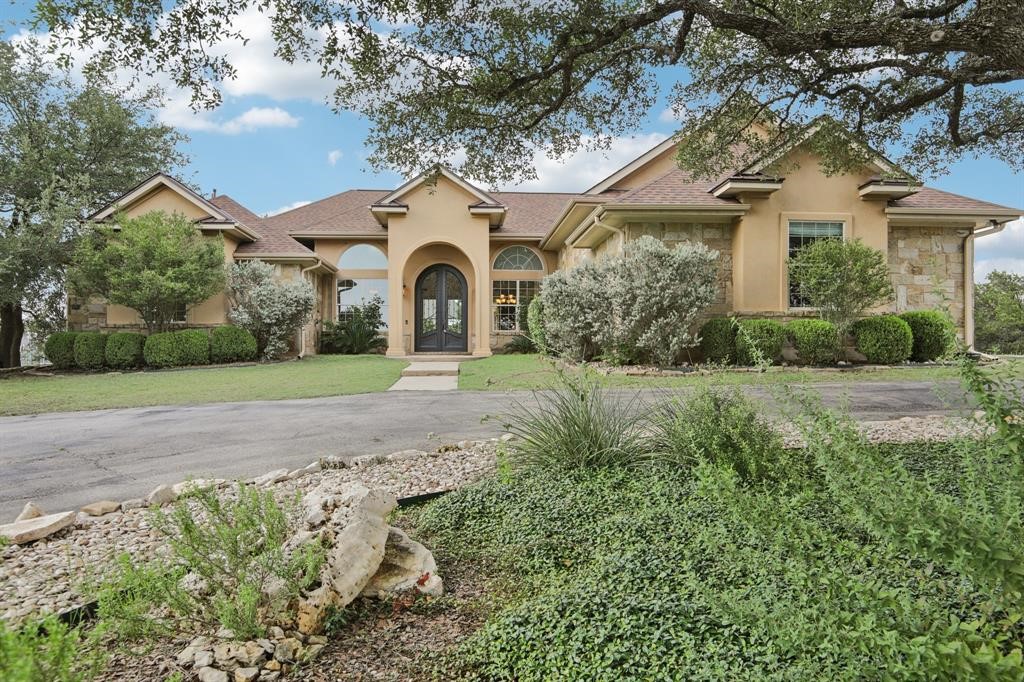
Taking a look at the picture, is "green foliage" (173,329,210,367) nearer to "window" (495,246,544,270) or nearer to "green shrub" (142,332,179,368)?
"green shrub" (142,332,179,368)

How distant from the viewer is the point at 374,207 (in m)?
17.5

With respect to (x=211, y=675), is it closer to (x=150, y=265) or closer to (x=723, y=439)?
(x=723, y=439)

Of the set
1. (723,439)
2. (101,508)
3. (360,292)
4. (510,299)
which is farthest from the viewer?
(510,299)

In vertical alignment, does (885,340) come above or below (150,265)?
below

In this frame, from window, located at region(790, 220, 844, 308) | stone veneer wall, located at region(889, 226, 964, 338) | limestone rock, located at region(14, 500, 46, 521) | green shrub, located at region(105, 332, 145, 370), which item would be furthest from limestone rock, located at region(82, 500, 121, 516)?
stone veneer wall, located at region(889, 226, 964, 338)

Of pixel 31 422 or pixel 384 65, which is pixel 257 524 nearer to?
pixel 384 65

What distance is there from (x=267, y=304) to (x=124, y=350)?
3.59m

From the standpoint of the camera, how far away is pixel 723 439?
3.39 m

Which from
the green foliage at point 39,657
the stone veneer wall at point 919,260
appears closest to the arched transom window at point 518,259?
the stone veneer wall at point 919,260

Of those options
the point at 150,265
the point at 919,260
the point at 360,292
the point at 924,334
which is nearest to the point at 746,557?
the point at 924,334

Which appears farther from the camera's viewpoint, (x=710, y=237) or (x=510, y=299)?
(x=510, y=299)

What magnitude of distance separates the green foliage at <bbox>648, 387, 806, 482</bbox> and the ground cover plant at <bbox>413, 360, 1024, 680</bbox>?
1 cm

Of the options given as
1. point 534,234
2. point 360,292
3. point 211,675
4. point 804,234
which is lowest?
point 211,675

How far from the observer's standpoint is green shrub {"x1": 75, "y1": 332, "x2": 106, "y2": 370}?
1488 centimetres
